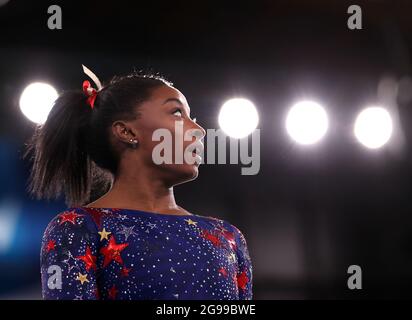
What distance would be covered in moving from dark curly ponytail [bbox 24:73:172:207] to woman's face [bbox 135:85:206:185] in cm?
5

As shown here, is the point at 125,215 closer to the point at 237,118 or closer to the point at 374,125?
the point at 237,118

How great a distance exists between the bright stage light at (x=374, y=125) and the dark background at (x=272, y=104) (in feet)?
0.14

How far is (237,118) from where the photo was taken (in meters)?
2.71

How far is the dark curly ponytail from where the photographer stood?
4.64ft

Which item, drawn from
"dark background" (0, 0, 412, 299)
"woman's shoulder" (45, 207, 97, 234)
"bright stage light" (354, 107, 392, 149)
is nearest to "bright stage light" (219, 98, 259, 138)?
"dark background" (0, 0, 412, 299)

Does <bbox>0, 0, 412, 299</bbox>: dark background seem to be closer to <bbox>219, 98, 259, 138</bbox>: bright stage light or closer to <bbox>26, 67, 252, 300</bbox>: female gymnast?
<bbox>219, 98, 259, 138</bbox>: bright stage light

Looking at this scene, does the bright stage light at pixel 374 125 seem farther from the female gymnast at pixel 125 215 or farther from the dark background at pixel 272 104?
the female gymnast at pixel 125 215

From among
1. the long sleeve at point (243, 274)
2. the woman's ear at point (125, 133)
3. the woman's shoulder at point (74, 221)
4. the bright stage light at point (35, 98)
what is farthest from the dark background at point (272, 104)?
the woman's shoulder at point (74, 221)

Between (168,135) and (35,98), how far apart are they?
4.93 ft

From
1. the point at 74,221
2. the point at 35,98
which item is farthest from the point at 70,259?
the point at 35,98

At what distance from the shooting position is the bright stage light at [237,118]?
2.70 metres

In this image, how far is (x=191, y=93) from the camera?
108 inches
